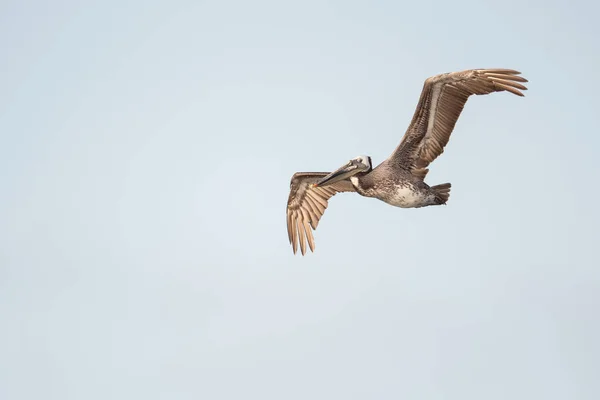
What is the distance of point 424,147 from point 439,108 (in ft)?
3.50

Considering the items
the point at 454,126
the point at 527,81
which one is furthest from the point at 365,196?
the point at 527,81

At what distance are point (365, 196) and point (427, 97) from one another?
9.24ft

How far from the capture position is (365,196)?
81.1ft

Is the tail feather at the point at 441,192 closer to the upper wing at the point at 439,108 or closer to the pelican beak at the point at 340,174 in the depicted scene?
the upper wing at the point at 439,108

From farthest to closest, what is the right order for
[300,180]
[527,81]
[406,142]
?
[300,180] < [406,142] < [527,81]

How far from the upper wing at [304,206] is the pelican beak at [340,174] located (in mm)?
1740

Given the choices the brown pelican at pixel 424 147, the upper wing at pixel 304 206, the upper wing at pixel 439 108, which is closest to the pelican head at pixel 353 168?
the brown pelican at pixel 424 147

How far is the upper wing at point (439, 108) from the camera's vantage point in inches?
896

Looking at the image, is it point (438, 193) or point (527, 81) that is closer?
point (527, 81)

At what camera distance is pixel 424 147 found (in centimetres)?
2411

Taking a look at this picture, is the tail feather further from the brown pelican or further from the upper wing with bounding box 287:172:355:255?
the upper wing with bounding box 287:172:355:255

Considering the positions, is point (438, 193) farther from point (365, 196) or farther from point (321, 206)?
point (321, 206)

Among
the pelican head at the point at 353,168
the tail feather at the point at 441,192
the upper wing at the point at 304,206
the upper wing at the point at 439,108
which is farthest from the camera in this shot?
the upper wing at the point at 304,206

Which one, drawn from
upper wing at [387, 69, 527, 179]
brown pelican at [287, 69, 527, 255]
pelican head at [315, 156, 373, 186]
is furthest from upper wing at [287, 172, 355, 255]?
upper wing at [387, 69, 527, 179]
